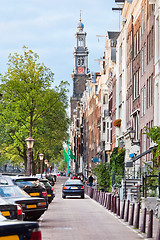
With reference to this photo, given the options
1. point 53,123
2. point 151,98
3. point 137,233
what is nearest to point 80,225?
point 137,233

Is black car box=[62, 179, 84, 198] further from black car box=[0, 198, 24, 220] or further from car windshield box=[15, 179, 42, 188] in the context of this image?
black car box=[0, 198, 24, 220]

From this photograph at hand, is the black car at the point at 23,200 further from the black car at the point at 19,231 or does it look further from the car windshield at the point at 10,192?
the black car at the point at 19,231

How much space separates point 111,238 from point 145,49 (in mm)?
26083

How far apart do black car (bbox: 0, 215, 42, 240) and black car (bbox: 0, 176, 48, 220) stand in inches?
441

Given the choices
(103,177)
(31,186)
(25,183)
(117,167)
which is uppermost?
(117,167)

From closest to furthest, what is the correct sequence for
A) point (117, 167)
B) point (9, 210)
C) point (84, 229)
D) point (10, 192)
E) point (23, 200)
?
1. point (9, 210)
2. point (10, 192)
3. point (23, 200)
4. point (84, 229)
5. point (117, 167)

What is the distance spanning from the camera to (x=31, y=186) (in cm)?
2316

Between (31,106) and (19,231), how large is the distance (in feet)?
196

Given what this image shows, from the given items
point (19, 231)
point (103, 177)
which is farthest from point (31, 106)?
point (19, 231)

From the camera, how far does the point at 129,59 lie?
49.9m

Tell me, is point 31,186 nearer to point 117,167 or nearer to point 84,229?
point 84,229

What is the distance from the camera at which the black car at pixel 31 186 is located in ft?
75.2

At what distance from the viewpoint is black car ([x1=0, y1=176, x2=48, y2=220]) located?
57.0 feet

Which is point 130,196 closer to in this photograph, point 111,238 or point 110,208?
point 110,208
